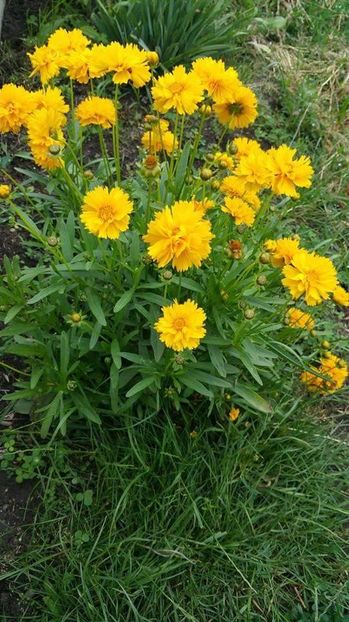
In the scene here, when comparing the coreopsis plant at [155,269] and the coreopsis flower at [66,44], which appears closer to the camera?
the coreopsis plant at [155,269]

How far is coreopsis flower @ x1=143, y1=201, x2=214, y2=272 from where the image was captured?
1.42 metres

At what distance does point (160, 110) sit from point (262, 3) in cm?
266

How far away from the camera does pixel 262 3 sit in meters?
3.83

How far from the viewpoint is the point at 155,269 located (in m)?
1.79

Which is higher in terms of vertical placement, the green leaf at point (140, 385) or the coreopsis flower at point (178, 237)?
the coreopsis flower at point (178, 237)

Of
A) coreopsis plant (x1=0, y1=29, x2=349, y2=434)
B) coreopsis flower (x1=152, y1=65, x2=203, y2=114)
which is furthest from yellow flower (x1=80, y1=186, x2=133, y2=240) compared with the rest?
coreopsis flower (x1=152, y1=65, x2=203, y2=114)

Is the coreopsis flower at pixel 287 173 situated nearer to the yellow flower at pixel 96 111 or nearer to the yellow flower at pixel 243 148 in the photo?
the yellow flower at pixel 243 148

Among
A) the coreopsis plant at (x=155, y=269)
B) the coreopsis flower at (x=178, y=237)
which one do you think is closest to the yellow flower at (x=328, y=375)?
the coreopsis plant at (x=155, y=269)

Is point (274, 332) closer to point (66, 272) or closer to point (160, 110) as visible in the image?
point (66, 272)

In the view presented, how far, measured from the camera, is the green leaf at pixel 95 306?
1720mm

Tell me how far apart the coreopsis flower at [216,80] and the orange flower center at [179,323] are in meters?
0.56

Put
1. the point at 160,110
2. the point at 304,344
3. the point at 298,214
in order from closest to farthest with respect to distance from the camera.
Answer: the point at 160,110 < the point at 304,344 < the point at 298,214

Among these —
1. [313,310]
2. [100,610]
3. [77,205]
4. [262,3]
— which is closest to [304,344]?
[313,310]

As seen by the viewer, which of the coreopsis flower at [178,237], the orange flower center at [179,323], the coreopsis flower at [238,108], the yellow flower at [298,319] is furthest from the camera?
the yellow flower at [298,319]
